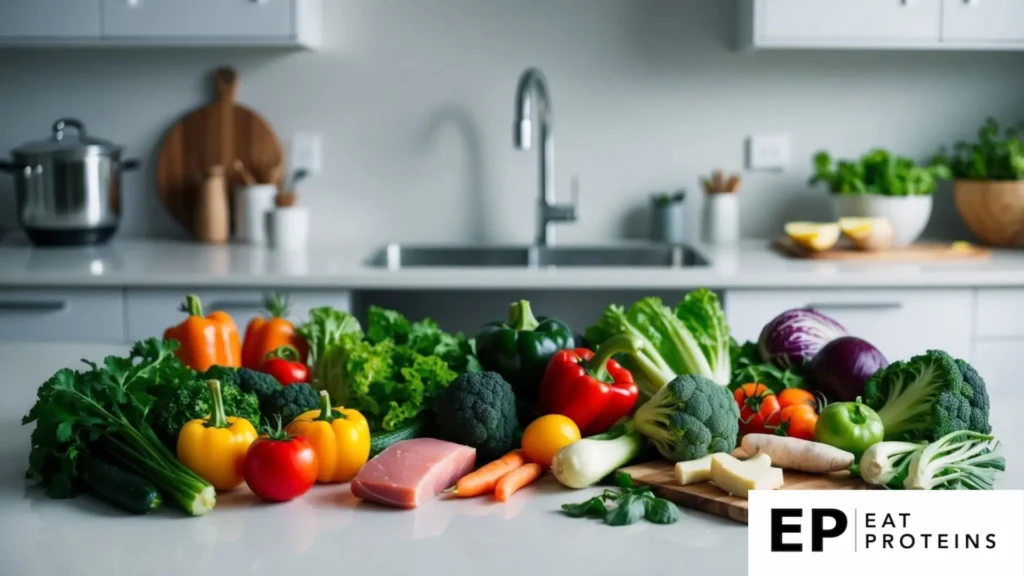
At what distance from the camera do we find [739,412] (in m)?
1.43

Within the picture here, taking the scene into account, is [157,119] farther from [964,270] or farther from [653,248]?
[964,270]

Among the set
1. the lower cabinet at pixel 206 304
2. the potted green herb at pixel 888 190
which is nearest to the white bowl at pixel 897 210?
the potted green herb at pixel 888 190

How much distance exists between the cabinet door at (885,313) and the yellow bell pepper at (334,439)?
1.70 meters

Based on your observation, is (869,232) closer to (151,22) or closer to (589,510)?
(151,22)

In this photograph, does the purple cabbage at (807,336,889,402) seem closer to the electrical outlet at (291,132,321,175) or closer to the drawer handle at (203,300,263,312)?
the drawer handle at (203,300,263,312)

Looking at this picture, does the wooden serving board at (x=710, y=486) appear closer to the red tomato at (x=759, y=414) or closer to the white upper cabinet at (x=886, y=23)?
the red tomato at (x=759, y=414)

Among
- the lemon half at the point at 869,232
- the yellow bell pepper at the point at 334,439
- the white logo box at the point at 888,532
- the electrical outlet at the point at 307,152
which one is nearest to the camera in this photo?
the white logo box at the point at 888,532

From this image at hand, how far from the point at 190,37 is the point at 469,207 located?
972 mm

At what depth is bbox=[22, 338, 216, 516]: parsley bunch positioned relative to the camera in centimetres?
130

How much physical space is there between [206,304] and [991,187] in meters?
2.21

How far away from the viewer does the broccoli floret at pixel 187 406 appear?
1354mm

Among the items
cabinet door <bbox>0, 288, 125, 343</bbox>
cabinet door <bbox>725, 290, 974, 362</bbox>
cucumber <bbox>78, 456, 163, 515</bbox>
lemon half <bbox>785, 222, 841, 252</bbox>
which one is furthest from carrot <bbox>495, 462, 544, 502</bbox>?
lemon half <bbox>785, 222, 841, 252</bbox>

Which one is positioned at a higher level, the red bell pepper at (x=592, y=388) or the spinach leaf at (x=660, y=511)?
the red bell pepper at (x=592, y=388)

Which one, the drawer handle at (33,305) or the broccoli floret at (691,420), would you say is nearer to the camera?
the broccoli floret at (691,420)
